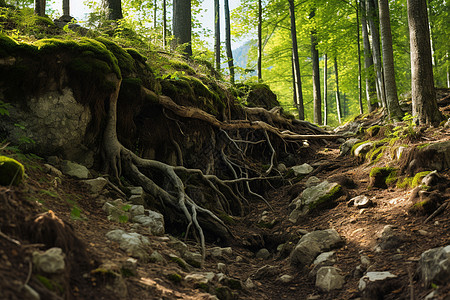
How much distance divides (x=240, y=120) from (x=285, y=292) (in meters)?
5.35

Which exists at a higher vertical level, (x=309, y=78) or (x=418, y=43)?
(x=309, y=78)

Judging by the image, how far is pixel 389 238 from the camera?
4.27 meters

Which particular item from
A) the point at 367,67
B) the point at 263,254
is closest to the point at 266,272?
the point at 263,254

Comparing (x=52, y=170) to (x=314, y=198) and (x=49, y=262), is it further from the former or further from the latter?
(x=314, y=198)

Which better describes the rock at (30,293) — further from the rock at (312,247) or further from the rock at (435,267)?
the rock at (312,247)

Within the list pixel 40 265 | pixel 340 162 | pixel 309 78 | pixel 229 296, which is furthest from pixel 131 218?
pixel 309 78

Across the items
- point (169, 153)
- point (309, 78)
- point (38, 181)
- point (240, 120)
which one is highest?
point (309, 78)

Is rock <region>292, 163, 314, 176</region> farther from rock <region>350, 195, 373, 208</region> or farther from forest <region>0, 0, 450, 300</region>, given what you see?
rock <region>350, 195, 373, 208</region>

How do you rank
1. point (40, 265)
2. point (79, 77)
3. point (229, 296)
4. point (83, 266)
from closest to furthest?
point (40, 265), point (83, 266), point (229, 296), point (79, 77)

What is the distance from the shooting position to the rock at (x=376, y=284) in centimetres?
337

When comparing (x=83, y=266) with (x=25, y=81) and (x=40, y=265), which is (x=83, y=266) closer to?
(x=40, y=265)

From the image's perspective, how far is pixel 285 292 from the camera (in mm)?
4227

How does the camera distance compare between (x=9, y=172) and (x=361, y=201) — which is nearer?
(x=9, y=172)

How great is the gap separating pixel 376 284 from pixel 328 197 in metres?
2.86
